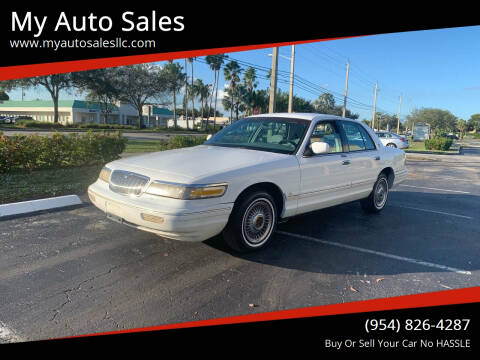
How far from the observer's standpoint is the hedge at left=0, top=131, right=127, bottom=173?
838 centimetres

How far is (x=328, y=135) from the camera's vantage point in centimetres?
526

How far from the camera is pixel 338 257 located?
14.2 feet

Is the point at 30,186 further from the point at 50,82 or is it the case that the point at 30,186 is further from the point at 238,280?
the point at 50,82

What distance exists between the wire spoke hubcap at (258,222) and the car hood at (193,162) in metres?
0.50

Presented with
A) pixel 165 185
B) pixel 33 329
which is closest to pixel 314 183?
pixel 165 185

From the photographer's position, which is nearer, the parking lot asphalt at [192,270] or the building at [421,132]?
the parking lot asphalt at [192,270]

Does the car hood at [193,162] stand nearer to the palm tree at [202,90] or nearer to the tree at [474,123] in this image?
the palm tree at [202,90]

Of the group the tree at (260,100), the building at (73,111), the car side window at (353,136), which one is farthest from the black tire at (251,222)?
the tree at (260,100)

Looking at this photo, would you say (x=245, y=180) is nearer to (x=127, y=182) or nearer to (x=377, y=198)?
(x=127, y=182)

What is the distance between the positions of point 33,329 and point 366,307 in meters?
2.72

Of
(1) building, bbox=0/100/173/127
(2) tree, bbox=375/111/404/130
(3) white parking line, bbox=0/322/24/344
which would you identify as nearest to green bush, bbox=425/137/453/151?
(3) white parking line, bbox=0/322/24/344

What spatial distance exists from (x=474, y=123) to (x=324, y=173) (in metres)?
156

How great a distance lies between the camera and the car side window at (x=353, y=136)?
5626 millimetres

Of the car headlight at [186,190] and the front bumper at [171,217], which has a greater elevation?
the car headlight at [186,190]
